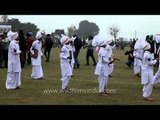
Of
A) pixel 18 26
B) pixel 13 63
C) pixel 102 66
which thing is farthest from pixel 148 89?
pixel 18 26

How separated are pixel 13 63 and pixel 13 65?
0.07m

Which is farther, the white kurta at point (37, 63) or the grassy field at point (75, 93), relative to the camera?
the white kurta at point (37, 63)

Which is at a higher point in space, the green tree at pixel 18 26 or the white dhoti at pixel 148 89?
the green tree at pixel 18 26

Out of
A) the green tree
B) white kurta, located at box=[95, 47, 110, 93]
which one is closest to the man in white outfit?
white kurta, located at box=[95, 47, 110, 93]

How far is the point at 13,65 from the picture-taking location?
42.5ft

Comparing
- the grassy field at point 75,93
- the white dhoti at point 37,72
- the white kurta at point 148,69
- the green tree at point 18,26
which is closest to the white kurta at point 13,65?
the grassy field at point 75,93

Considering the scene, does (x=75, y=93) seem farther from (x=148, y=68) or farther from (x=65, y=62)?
(x=148, y=68)

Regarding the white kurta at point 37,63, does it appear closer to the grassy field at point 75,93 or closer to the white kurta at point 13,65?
the grassy field at point 75,93

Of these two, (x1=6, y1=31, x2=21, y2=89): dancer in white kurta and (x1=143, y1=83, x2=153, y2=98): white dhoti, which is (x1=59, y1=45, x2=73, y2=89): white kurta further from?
(x1=143, y1=83, x2=153, y2=98): white dhoti

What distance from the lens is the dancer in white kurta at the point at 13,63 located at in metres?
12.8

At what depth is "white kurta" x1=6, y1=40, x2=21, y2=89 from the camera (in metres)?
12.8
